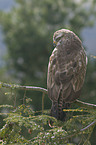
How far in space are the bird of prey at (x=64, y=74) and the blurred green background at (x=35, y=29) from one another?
8957 mm

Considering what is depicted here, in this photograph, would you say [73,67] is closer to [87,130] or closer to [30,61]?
[87,130]

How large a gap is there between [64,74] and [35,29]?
36.0ft

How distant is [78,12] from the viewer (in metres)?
15.9

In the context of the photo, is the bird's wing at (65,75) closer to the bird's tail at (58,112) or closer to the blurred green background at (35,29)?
the bird's tail at (58,112)

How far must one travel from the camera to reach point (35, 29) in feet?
41.4

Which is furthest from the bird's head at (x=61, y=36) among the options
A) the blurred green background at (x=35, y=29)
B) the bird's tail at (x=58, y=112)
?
the blurred green background at (x=35, y=29)

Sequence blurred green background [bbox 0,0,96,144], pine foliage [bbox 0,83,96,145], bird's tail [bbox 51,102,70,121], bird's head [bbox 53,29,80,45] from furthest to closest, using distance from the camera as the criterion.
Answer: blurred green background [bbox 0,0,96,144] < bird's head [bbox 53,29,80,45] < bird's tail [bbox 51,102,70,121] < pine foliage [bbox 0,83,96,145]

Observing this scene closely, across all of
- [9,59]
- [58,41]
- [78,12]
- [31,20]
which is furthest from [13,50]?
[58,41]

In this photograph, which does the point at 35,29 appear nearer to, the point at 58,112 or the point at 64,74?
the point at 64,74

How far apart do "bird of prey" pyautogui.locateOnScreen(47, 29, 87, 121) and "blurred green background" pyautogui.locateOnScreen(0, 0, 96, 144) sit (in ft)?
29.4

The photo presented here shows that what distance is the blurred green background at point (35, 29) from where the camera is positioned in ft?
41.8

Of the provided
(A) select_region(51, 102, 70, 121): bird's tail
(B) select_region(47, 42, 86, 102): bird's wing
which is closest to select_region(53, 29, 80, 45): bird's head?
(B) select_region(47, 42, 86, 102): bird's wing

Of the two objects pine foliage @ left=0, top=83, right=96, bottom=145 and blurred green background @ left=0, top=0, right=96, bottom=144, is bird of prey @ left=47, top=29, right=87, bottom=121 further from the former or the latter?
blurred green background @ left=0, top=0, right=96, bottom=144

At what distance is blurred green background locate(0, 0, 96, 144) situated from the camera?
1275 centimetres
